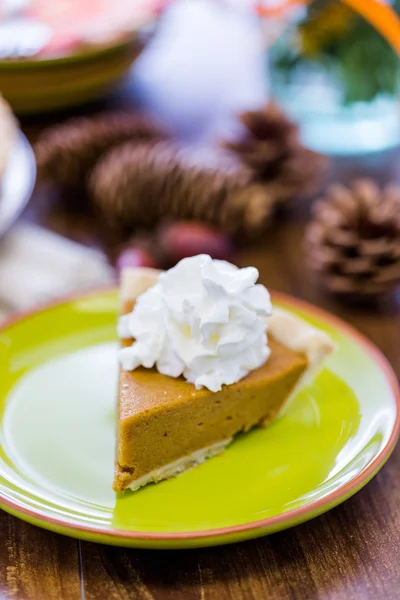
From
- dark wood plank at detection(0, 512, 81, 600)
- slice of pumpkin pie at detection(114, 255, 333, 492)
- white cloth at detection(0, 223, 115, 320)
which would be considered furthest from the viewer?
white cloth at detection(0, 223, 115, 320)

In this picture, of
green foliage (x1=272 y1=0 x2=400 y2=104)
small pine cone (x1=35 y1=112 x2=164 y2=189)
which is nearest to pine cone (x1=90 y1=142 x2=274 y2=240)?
small pine cone (x1=35 y1=112 x2=164 y2=189)

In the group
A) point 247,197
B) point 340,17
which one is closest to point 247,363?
point 247,197

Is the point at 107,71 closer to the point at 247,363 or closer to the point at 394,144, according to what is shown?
the point at 394,144

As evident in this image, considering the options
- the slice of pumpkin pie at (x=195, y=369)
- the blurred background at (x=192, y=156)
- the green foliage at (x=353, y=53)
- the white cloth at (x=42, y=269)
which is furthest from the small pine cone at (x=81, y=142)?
the slice of pumpkin pie at (x=195, y=369)

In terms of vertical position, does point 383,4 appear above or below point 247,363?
above

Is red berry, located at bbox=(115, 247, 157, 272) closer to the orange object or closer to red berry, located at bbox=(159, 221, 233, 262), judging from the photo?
red berry, located at bbox=(159, 221, 233, 262)

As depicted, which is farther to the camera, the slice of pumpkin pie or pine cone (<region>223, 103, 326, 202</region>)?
pine cone (<region>223, 103, 326, 202</region>)

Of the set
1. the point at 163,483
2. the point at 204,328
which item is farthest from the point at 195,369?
→ the point at 163,483
